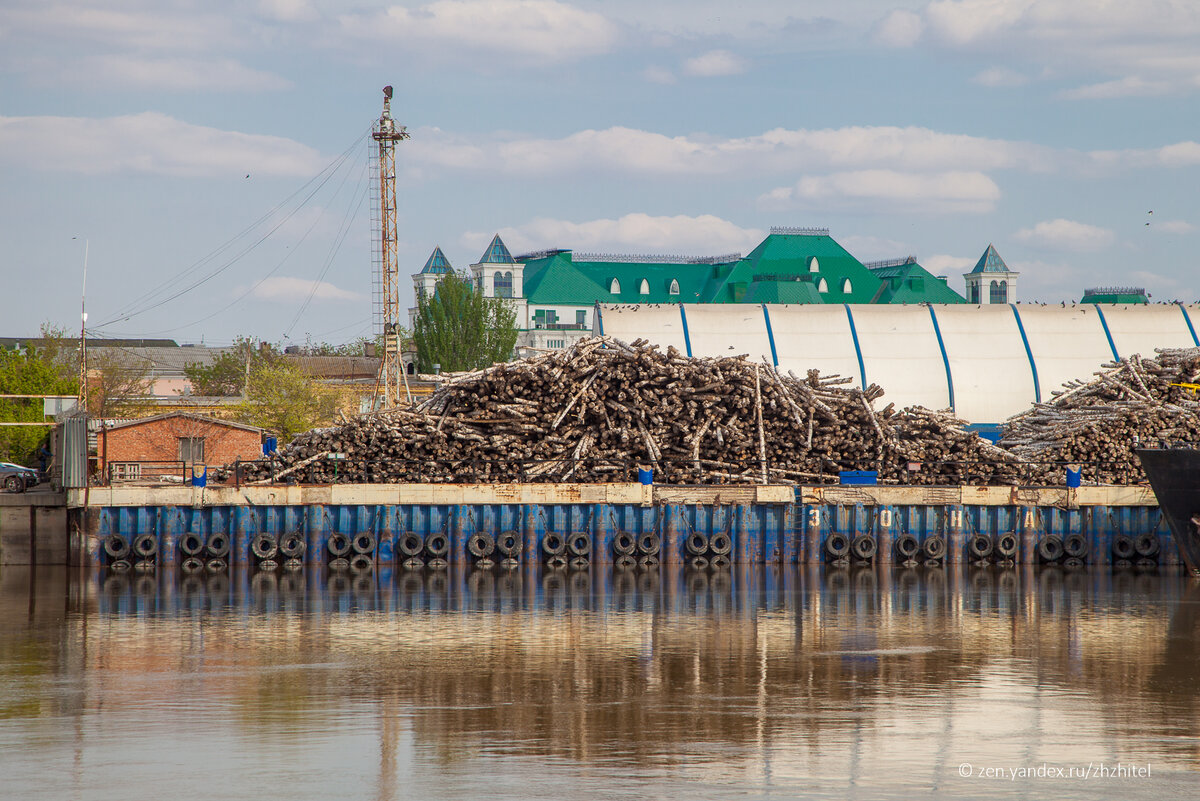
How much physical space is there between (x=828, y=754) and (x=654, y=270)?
422 feet

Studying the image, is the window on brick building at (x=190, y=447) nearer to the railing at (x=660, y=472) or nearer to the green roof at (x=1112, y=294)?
the railing at (x=660, y=472)

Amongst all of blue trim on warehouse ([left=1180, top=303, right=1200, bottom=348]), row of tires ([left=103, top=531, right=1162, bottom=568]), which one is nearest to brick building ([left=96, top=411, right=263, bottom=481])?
row of tires ([left=103, top=531, right=1162, bottom=568])

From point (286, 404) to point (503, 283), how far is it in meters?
77.7

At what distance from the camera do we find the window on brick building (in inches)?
1802

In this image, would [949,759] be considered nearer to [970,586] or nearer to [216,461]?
[970,586]

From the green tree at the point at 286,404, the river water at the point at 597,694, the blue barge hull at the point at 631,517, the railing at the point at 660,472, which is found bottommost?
the river water at the point at 597,694

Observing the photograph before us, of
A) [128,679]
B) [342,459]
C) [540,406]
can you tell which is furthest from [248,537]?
[128,679]

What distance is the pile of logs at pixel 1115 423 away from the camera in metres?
34.8

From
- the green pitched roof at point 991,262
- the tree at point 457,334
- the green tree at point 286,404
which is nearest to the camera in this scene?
the green tree at point 286,404

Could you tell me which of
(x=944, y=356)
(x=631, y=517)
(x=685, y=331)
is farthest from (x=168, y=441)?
(x=944, y=356)

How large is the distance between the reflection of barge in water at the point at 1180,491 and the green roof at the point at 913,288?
97.8 m

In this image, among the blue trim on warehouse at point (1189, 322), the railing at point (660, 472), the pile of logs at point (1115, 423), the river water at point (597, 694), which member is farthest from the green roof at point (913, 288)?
the river water at point (597, 694)

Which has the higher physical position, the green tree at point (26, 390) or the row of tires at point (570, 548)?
the green tree at point (26, 390)

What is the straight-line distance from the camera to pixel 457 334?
278 ft
